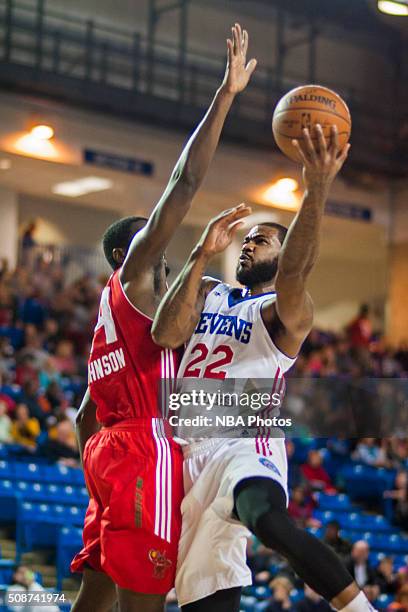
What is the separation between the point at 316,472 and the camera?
14023mm

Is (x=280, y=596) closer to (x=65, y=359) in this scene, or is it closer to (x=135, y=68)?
(x=65, y=359)

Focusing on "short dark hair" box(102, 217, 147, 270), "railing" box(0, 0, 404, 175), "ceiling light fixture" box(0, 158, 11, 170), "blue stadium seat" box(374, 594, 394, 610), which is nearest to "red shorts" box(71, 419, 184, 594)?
"short dark hair" box(102, 217, 147, 270)

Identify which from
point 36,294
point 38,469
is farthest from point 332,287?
point 38,469

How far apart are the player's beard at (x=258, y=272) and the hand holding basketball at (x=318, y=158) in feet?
2.32

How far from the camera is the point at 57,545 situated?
9641 mm

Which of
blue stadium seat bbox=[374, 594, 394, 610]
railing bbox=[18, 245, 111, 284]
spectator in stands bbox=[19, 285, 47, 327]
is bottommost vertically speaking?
blue stadium seat bbox=[374, 594, 394, 610]

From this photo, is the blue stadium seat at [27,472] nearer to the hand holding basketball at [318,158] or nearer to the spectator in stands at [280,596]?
the spectator in stands at [280,596]

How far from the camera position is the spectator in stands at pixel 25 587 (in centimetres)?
705

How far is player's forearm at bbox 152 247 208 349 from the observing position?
15.0ft

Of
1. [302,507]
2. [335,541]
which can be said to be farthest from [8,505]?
[302,507]

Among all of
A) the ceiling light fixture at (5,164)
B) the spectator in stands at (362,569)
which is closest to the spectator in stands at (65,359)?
the ceiling light fixture at (5,164)

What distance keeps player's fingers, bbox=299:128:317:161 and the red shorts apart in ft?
4.18

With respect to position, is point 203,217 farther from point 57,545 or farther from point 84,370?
point 57,545

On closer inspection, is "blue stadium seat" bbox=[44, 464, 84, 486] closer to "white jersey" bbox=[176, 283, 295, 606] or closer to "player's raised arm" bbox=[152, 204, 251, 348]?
"white jersey" bbox=[176, 283, 295, 606]
